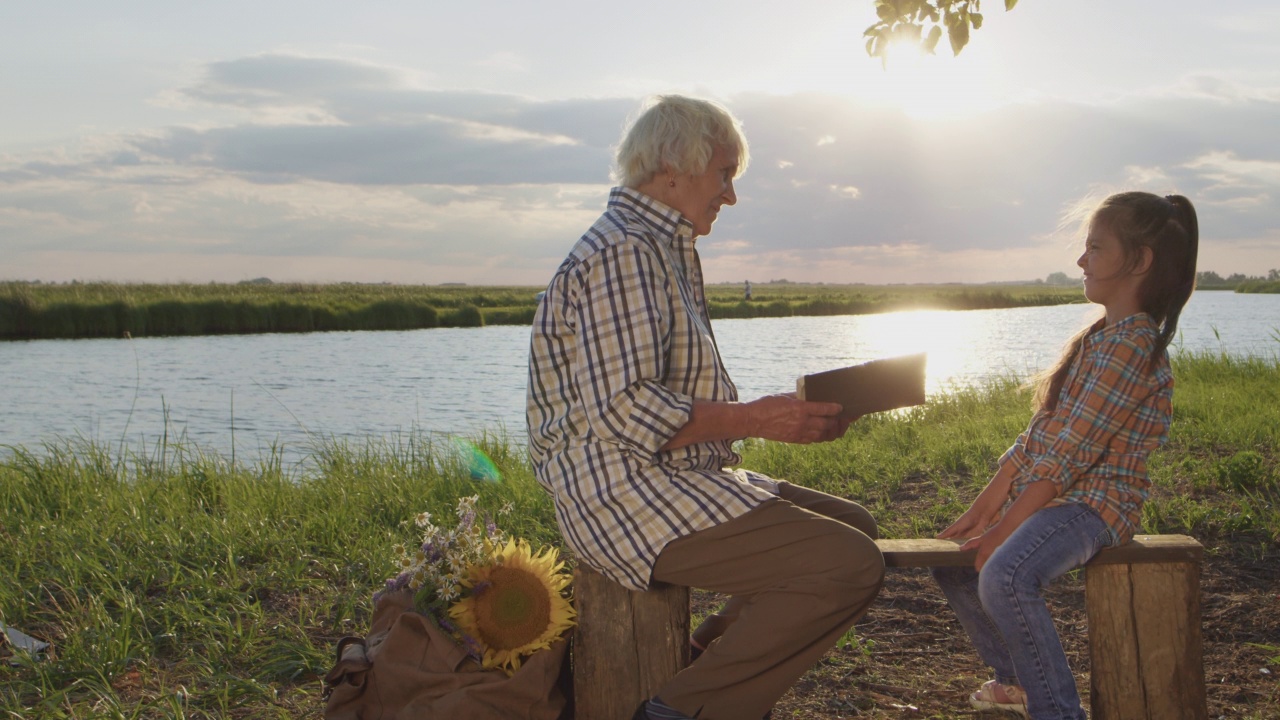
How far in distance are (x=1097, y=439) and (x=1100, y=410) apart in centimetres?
7

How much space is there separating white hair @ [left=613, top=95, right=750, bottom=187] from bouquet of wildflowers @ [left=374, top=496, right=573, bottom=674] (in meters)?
1.08

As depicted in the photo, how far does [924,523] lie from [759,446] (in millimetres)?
2929

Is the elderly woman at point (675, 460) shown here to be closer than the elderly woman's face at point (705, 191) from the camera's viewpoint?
Answer: Yes

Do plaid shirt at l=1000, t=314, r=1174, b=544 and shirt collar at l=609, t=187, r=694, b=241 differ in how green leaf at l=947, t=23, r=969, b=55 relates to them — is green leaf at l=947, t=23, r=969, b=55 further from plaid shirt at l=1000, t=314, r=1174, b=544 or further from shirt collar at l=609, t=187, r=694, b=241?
shirt collar at l=609, t=187, r=694, b=241

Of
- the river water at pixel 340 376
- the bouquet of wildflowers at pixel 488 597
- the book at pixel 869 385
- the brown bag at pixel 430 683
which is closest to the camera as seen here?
the book at pixel 869 385

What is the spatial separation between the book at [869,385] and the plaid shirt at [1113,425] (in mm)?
377

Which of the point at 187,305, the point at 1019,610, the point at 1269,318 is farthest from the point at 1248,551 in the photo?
the point at 187,305

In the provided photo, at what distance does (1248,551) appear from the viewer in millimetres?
4301

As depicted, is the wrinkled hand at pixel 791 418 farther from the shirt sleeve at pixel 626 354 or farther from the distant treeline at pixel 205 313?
the distant treeline at pixel 205 313

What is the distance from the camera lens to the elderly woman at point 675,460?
2275 mm

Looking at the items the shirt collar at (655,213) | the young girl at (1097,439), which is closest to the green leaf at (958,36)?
the young girl at (1097,439)

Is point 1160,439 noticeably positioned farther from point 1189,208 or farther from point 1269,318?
point 1269,318

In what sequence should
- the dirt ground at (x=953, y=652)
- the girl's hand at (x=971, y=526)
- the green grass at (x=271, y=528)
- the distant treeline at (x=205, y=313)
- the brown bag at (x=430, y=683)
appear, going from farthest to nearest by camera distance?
the distant treeline at (x=205, y=313), the green grass at (x=271, y=528), the dirt ground at (x=953, y=652), the girl's hand at (x=971, y=526), the brown bag at (x=430, y=683)

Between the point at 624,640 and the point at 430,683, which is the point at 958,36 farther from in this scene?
the point at 430,683
